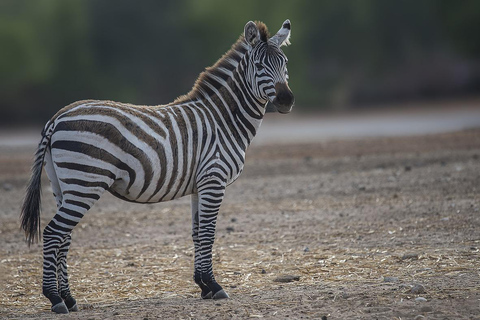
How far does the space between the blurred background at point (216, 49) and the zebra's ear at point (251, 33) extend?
90.5 feet

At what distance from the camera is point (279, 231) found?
8625mm

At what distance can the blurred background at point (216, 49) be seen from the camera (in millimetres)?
33781

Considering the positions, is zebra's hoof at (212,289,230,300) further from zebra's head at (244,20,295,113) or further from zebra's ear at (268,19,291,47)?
zebra's ear at (268,19,291,47)

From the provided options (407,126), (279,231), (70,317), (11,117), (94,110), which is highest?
(11,117)

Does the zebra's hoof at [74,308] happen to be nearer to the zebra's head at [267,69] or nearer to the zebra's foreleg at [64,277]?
the zebra's foreleg at [64,277]

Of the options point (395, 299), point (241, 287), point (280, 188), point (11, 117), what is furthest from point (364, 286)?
point (11, 117)

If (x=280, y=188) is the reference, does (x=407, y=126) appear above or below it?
above

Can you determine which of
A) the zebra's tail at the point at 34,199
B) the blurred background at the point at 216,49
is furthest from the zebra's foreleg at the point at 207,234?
the blurred background at the point at 216,49

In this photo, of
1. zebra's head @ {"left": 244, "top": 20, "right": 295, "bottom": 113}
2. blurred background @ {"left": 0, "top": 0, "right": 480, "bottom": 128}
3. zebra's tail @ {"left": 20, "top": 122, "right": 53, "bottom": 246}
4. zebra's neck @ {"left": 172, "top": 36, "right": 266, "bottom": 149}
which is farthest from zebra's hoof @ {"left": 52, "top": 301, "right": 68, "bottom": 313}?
blurred background @ {"left": 0, "top": 0, "right": 480, "bottom": 128}

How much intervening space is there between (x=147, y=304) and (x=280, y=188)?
5770 millimetres

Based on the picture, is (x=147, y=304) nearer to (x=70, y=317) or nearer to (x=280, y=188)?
(x=70, y=317)

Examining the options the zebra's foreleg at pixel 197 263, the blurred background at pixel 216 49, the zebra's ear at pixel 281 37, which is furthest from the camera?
the blurred background at pixel 216 49

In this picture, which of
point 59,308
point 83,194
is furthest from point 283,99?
point 59,308

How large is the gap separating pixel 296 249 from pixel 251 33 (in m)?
2.64
